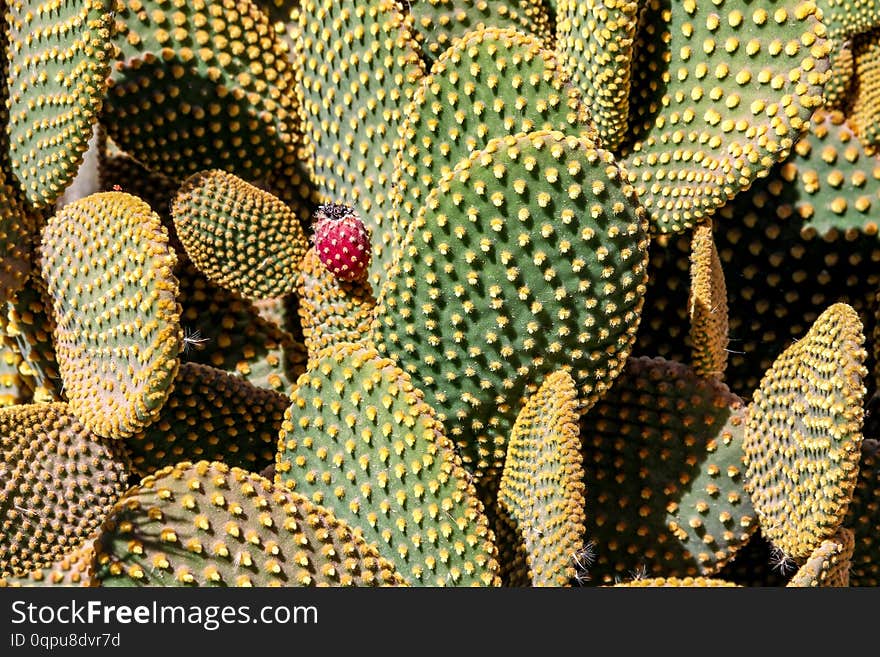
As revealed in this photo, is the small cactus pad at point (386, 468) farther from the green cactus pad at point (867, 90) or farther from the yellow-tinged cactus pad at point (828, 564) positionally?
the green cactus pad at point (867, 90)

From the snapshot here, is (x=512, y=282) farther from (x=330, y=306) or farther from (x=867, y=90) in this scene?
(x=867, y=90)

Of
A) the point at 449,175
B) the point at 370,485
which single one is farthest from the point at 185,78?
the point at 370,485

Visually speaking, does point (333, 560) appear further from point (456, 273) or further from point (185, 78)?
point (185, 78)

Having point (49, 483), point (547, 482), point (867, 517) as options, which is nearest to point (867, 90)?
point (867, 517)

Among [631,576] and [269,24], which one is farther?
[269,24]

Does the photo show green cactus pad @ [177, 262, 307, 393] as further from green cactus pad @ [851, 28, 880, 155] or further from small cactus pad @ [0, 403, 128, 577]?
green cactus pad @ [851, 28, 880, 155]

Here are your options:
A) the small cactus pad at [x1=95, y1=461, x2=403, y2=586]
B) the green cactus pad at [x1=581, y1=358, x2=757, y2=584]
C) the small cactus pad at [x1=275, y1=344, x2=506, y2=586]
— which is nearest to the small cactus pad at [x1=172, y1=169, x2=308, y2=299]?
the small cactus pad at [x1=275, y1=344, x2=506, y2=586]
